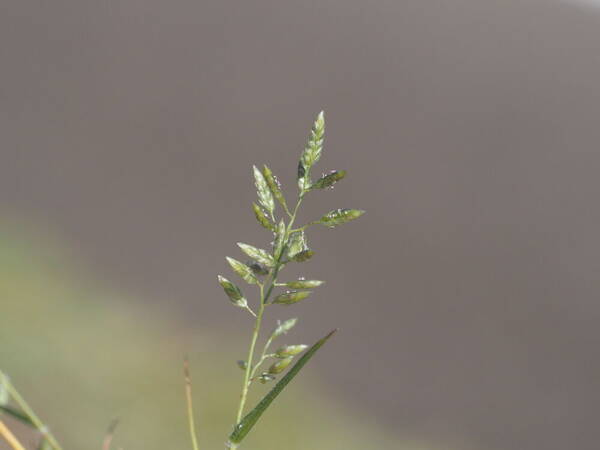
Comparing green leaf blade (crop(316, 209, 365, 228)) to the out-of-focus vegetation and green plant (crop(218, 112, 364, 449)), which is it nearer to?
green plant (crop(218, 112, 364, 449))

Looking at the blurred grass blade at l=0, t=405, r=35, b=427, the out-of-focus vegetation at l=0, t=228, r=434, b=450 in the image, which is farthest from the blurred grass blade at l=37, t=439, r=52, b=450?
the out-of-focus vegetation at l=0, t=228, r=434, b=450

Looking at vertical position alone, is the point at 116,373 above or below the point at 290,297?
below

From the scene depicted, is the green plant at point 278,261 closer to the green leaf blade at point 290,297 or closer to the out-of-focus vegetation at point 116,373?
the green leaf blade at point 290,297

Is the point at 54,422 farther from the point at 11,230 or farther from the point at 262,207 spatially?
the point at 262,207

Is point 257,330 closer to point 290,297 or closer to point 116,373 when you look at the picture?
point 290,297

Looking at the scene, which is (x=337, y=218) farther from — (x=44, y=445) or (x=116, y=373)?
(x=116, y=373)

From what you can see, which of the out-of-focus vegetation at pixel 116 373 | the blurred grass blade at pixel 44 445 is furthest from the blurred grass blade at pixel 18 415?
the out-of-focus vegetation at pixel 116 373

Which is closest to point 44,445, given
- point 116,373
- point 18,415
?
point 18,415

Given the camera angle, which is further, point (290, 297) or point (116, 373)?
point (116, 373)
